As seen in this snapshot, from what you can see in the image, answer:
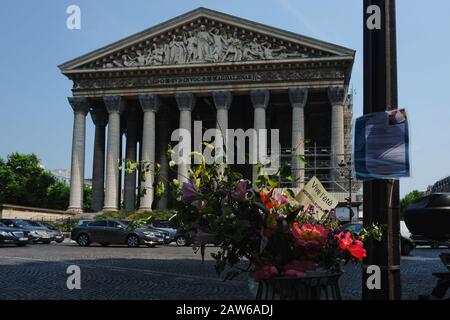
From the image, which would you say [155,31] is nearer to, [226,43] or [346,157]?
[226,43]

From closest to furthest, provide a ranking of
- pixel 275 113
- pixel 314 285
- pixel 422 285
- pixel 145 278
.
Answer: pixel 314 285 < pixel 422 285 < pixel 145 278 < pixel 275 113

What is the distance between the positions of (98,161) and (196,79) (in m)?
13.3

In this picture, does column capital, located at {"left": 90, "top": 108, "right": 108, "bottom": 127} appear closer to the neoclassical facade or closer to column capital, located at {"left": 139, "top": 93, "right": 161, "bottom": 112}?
the neoclassical facade

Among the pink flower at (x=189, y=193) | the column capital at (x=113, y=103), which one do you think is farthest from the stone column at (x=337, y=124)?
the pink flower at (x=189, y=193)

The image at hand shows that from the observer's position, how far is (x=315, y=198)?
12.3 ft

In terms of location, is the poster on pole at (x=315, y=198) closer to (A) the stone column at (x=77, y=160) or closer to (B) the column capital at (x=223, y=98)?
(B) the column capital at (x=223, y=98)

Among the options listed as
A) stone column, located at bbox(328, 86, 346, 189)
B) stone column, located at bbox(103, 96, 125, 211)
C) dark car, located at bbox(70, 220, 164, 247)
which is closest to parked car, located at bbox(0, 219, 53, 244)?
dark car, located at bbox(70, 220, 164, 247)

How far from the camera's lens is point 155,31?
5331 centimetres

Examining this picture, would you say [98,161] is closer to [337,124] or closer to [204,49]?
[204,49]

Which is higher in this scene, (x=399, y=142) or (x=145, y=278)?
(x=399, y=142)

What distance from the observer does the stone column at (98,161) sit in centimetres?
5516

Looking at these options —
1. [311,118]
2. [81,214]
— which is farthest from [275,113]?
[81,214]

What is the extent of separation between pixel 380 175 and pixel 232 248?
47.0 inches

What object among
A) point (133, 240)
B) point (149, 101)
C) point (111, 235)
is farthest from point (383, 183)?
point (149, 101)
